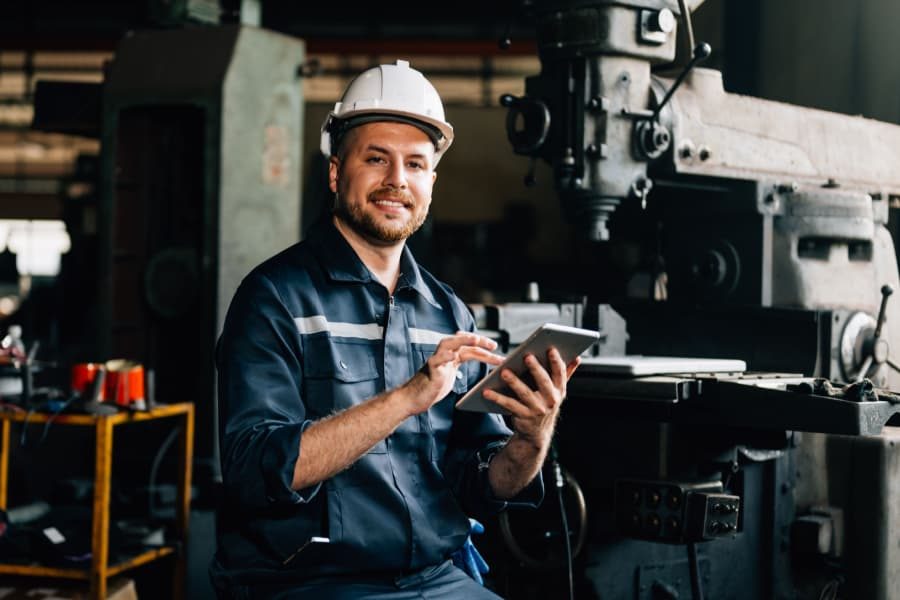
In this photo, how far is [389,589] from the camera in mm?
1595

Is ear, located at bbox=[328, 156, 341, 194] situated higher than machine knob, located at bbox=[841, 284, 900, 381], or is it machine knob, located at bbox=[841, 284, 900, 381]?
ear, located at bbox=[328, 156, 341, 194]

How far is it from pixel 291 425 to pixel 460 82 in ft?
29.8

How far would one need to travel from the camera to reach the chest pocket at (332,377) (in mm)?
1580

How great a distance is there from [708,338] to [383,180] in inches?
44.3

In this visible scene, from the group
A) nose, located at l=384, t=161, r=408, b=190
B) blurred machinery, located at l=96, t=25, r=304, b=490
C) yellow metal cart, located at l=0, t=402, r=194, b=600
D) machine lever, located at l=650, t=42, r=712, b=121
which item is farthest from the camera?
blurred machinery, located at l=96, t=25, r=304, b=490

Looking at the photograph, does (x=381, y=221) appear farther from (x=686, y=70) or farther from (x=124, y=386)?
(x=124, y=386)

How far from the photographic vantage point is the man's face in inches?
65.6

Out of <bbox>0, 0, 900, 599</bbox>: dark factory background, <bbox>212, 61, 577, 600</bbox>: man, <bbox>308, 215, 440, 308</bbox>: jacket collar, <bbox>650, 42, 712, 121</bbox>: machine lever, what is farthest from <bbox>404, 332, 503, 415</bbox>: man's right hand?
<bbox>0, 0, 900, 599</bbox>: dark factory background

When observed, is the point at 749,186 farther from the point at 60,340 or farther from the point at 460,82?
the point at 460,82

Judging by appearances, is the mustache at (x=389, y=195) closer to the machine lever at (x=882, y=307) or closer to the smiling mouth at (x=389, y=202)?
the smiling mouth at (x=389, y=202)

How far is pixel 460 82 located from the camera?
10266 millimetres

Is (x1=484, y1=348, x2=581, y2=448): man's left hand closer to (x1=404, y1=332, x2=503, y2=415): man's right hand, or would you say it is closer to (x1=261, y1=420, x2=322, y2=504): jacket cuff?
(x1=404, y1=332, x2=503, y2=415): man's right hand

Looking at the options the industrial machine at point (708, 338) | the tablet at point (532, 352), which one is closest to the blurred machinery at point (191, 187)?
the industrial machine at point (708, 338)

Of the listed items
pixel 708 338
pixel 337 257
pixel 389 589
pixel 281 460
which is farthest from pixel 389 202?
pixel 708 338
